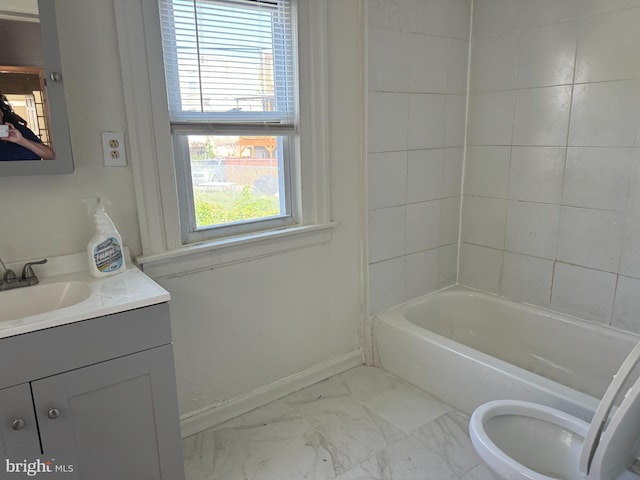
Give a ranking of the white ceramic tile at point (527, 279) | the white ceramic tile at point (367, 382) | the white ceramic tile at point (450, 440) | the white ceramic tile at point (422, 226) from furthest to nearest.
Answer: the white ceramic tile at point (422, 226) → the white ceramic tile at point (527, 279) → the white ceramic tile at point (367, 382) → the white ceramic tile at point (450, 440)

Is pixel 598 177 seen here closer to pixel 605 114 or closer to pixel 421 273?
pixel 605 114

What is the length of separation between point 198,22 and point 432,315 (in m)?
Result: 1.85

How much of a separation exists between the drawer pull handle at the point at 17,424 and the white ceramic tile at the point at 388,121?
1684mm

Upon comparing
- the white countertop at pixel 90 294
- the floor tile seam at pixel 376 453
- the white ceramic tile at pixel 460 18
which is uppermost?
the white ceramic tile at pixel 460 18

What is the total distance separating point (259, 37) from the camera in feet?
5.98

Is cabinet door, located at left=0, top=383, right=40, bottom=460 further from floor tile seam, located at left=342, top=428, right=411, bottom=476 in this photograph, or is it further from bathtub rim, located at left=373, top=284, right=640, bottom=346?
bathtub rim, located at left=373, top=284, right=640, bottom=346

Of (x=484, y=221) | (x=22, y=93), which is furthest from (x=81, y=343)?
(x=484, y=221)

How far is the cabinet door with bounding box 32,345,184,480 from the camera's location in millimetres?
1180

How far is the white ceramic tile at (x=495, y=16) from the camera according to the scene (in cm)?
223

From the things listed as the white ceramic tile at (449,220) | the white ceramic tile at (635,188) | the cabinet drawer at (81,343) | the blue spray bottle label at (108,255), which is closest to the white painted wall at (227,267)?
the blue spray bottle label at (108,255)

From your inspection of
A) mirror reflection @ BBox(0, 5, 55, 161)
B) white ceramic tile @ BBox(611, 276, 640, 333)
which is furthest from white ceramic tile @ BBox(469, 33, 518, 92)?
mirror reflection @ BBox(0, 5, 55, 161)

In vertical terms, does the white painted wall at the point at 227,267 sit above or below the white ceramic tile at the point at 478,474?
above

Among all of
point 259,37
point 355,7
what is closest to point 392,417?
point 259,37

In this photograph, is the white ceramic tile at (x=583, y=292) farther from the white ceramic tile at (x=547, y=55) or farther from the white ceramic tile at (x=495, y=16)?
the white ceramic tile at (x=495, y=16)
